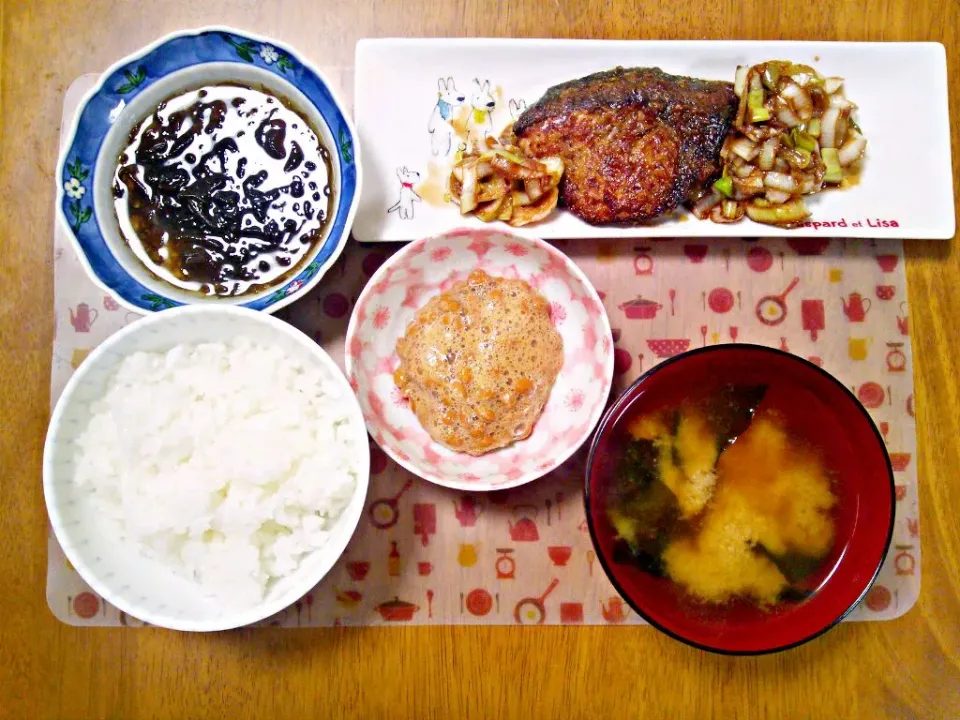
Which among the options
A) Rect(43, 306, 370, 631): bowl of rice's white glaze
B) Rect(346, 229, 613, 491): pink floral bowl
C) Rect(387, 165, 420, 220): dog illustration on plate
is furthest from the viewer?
Rect(387, 165, 420, 220): dog illustration on plate

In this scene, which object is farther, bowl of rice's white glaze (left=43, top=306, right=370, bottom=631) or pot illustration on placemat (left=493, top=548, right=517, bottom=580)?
pot illustration on placemat (left=493, top=548, right=517, bottom=580)

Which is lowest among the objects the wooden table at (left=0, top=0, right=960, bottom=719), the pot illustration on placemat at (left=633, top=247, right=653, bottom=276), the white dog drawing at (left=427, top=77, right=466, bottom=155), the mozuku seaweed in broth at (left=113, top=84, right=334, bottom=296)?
the wooden table at (left=0, top=0, right=960, bottom=719)

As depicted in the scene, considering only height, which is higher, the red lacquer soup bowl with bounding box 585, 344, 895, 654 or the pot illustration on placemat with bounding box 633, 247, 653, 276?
the pot illustration on placemat with bounding box 633, 247, 653, 276

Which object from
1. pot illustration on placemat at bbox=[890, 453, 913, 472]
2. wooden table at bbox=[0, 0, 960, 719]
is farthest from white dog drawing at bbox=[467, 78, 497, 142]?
pot illustration on placemat at bbox=[890, 453, 913, 472]

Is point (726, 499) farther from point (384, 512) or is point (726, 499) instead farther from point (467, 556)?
point (384, 512)

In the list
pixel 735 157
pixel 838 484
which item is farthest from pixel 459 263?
pixel 838 484

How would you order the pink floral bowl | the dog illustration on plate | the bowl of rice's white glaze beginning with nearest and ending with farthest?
the bowl of rice's white glaze → the pink floral bowl → the dog illustration on plate

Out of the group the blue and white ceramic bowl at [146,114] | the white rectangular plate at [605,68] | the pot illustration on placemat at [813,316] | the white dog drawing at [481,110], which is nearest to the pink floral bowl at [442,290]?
the white rectangular plate at [605,68]

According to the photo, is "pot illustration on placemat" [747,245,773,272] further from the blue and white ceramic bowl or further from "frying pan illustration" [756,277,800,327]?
the blue and white ceramic bowl
